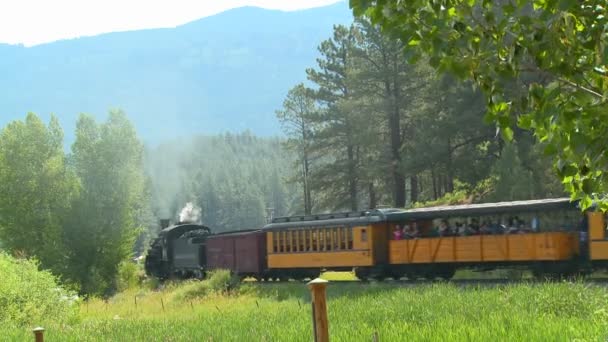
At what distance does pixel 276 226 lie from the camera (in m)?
32.2

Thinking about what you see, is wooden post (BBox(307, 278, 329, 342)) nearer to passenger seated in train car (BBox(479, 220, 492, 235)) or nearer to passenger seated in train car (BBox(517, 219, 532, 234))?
passenger seated in train car (BBox(517, 219, 532, 234))

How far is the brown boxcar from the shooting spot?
3391 centimetres

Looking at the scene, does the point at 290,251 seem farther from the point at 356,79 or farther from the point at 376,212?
the point at 356,79

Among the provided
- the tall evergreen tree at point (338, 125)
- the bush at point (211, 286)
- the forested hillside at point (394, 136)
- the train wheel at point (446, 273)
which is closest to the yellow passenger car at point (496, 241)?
the train wheel at point (446, 273)

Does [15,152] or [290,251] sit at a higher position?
[15,152]

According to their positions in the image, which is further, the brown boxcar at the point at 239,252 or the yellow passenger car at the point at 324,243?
the brown boxcar at the point at 239,252

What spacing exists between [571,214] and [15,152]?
41.6m

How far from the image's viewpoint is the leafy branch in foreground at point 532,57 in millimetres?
3816

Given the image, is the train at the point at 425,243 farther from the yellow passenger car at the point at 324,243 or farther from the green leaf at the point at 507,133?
the green leaf at the point at 507,133

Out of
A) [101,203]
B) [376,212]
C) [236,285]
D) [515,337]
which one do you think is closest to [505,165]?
[376,212]

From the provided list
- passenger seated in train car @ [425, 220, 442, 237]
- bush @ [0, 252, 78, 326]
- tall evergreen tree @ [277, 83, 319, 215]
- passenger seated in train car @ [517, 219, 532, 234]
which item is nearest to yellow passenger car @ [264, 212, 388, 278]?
passenger seated in train car @ [425, 220, 442, 237]

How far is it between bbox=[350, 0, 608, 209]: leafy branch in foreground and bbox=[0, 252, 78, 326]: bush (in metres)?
17.6

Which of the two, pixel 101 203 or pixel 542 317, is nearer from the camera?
pixel 542 317

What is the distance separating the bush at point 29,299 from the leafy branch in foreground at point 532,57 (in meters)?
17.6
